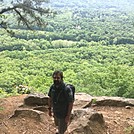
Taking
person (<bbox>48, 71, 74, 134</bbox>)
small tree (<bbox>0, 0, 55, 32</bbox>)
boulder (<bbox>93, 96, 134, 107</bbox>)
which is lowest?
boulder (<bbox>93, 96, 134, 107</bbox>)

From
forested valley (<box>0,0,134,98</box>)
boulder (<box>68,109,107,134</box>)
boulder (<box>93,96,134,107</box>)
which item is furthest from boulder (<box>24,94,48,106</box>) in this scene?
forested valley (<box>0,0,134,98</box>)

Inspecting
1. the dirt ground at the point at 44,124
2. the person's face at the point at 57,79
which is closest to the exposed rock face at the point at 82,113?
the dirt ground at the point at 44,124

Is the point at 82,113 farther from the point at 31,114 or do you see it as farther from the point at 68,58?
the point at 68,58

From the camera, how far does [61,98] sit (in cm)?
505

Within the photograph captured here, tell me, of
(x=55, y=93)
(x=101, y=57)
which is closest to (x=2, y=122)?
(x=55, y=93)

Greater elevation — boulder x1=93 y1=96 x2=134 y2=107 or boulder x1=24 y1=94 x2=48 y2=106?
boulder x1=24 y1=94 x2=48 y2=106

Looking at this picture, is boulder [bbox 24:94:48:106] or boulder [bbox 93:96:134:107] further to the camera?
boulder [bbox 93:96:134:107]

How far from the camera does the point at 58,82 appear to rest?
495 centimetres

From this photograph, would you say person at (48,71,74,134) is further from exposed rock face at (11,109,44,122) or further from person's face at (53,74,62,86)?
exposed rock face at (11,109,44,122)

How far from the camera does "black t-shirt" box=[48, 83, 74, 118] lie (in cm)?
499

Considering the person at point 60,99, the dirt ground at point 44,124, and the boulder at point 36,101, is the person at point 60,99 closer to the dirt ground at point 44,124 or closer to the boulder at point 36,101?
the dirt ground at point 44,124

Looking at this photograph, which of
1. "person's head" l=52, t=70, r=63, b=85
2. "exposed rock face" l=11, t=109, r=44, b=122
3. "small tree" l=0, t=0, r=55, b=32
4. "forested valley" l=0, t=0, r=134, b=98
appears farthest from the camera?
"forested valley" l=0, t=0, r=134, b=98

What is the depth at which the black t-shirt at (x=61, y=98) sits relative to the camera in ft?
16.4

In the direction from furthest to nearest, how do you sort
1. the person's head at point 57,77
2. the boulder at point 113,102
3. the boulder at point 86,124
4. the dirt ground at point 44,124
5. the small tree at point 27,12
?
the boulder at point 113,102 < the small tree at point 27,12 < the dirt ground at point 44,124 < the boulder at point 86,124 < the person's head at point 57,77
